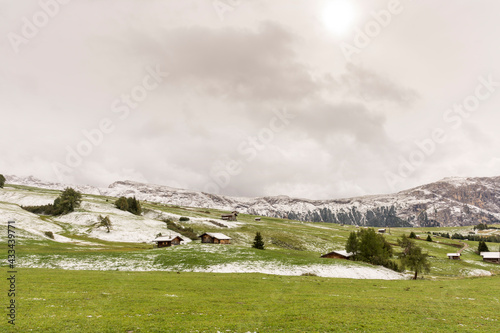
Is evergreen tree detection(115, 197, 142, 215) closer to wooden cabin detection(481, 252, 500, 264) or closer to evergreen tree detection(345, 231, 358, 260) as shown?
evergreen tree detection(345, 231, 358, 260)

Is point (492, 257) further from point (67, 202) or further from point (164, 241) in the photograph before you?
point (67, 202)

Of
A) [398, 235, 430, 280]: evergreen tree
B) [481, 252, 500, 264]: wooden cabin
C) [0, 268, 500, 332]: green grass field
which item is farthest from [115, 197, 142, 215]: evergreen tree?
[481, 252, 500, 264]: wooden cabin

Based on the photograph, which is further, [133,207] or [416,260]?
[133,207]

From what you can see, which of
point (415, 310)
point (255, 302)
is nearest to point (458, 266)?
point (415, 310)

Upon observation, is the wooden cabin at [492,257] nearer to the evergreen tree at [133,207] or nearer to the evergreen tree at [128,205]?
→ the evergreen tree at [133,207]

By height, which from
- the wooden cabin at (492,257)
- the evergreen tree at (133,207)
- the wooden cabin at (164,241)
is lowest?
the wooden cabin at (164,241)

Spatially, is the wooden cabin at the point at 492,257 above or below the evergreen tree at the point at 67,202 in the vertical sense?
below

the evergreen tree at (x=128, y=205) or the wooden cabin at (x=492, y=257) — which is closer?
the wooden cabin at (x=492, y=257)

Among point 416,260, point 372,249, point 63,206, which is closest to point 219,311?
point 416,260

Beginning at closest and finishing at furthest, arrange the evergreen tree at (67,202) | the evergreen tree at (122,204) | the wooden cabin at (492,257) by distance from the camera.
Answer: the wooden cabin at (492,257) < the evergreen tree at (67,202) < the evergreen tree at (122,204)

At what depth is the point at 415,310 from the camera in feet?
75.3

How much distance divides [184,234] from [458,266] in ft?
345

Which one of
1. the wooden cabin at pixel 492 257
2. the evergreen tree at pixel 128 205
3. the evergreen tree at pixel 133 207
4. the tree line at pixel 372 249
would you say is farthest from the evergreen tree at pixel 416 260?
the evergreen tree at pixel 128 205

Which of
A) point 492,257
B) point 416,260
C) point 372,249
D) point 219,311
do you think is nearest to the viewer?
point 219,311
